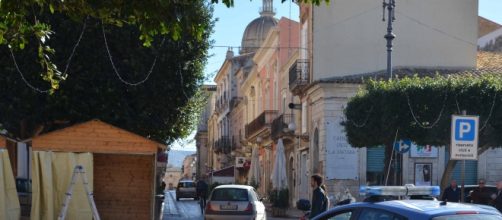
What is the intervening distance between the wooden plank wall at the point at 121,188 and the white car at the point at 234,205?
8.36 ft

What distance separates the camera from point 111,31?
69.6 feet

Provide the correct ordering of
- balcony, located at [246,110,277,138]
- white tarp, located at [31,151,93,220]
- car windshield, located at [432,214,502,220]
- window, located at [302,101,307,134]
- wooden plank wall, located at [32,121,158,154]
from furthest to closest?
balcony, located at [246,110,277,138]
window, located at [302,101,307,134]
wooden plank wall, located at [32,121,158,154]
white tarp, located at [31,151,93,220]
car windshield, located at [432,214,502,220]

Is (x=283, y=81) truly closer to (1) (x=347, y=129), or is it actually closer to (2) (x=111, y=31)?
(1) (x=347, y=129)

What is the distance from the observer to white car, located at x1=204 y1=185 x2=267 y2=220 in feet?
69.1

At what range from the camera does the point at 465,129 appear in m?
12.9

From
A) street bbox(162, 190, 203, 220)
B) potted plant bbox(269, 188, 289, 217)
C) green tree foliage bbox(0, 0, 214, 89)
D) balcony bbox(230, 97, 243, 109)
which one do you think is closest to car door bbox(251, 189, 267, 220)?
potted plant bbox(269, 188, 289, 217)

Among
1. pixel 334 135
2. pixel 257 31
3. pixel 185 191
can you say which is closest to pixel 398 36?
pixel 334 135

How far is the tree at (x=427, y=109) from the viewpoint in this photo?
2083cm

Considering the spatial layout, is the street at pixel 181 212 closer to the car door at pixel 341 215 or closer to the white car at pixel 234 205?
the white car at pixel 234 205

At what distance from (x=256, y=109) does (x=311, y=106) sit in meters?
20.6

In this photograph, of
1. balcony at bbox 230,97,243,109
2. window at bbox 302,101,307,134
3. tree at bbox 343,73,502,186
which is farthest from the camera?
balcony at bbox 230,97,243,109

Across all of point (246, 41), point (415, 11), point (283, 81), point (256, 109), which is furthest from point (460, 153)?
point (246, 41)

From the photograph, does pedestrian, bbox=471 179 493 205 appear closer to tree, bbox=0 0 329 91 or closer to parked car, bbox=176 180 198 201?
tree, bbox=0 0 329 91

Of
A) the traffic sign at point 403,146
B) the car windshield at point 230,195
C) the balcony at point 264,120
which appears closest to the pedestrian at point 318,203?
the car windshield at point 230,195
